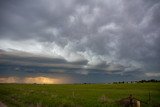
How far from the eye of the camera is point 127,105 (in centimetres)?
3709

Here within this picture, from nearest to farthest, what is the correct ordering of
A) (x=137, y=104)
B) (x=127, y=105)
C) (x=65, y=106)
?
1. (x=137, y=104)
2. (x=127, y=105)
3. (x=65, y=106)

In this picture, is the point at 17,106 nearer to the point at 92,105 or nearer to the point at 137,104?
the point at 92,105

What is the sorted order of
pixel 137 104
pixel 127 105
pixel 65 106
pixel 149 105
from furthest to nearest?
pixel 149 105, pixel 65 106, pixel 127 105, pixel 137 104

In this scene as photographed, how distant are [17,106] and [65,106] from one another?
282 inches

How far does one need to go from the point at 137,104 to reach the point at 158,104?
41.3 ft

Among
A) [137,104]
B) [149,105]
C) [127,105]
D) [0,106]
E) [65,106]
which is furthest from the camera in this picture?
[149,105]

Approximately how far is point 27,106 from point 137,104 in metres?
13.7

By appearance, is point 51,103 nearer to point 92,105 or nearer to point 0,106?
point 92,105

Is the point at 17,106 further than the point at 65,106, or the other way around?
the point at 65,106

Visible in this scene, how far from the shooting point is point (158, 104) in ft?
150

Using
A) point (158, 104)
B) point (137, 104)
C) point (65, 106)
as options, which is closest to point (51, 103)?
point (65, 106)

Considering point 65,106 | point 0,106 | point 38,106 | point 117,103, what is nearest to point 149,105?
point 117,103

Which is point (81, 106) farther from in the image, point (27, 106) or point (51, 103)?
point (27, 106)

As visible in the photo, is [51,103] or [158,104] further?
[158,104]
